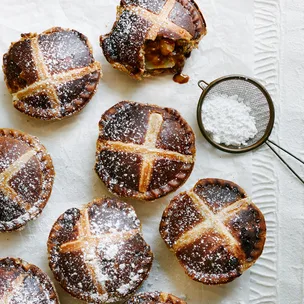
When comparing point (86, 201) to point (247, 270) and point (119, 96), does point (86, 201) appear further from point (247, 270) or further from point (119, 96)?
point (247, 270)

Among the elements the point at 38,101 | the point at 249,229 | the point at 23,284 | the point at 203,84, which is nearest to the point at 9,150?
the point at 38,101

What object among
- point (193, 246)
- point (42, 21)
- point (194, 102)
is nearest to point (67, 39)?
point (42, 21)

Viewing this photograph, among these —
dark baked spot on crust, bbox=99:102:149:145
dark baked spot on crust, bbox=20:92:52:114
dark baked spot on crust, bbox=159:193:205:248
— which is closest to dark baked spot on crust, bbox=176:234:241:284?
dark baked spot on crust, bbox=159:193:205:248

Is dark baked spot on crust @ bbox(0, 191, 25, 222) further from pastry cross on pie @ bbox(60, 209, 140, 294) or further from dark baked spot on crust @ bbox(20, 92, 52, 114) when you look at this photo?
dark baked spot on crust @ bbox(20, 92, 52, 114)

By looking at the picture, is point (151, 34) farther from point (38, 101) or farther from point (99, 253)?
point (99, 253)

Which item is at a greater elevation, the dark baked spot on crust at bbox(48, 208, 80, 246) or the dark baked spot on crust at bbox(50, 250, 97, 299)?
the dark baked spot on crust at bbox(48, 208, 80, 246)

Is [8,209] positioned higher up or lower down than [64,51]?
lower down
